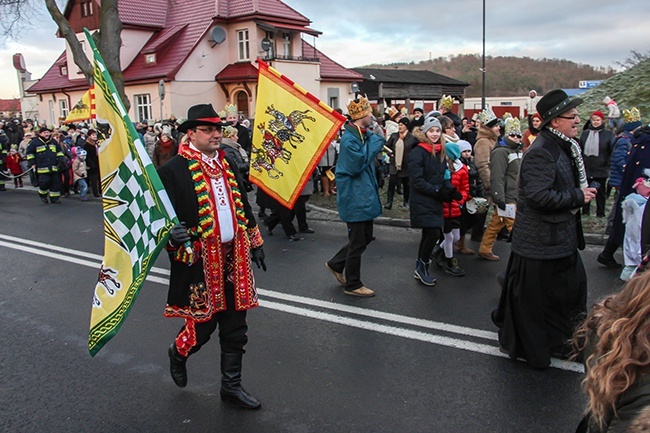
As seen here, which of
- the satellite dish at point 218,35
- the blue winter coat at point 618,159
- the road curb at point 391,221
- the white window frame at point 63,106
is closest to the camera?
the road curb at point 391,221

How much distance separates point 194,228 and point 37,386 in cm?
186

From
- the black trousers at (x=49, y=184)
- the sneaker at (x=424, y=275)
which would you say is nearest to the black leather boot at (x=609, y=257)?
the sneaker at (x=424, y=275)

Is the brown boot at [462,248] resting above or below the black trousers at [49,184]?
below

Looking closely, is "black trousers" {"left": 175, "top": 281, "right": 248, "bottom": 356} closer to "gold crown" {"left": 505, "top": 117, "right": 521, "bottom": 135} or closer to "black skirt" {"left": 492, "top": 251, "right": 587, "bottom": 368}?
"black skirt" {"left": 492, "top": 251, "right": 587, "bottom": 368}

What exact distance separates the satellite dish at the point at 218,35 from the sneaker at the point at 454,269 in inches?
1149

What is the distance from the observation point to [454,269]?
696cm

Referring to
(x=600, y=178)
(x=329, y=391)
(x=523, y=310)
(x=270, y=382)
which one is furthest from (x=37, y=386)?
(x=600, y=178)

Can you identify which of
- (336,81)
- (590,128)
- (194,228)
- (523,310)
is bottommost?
(523,310)

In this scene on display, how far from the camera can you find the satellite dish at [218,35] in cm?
3303

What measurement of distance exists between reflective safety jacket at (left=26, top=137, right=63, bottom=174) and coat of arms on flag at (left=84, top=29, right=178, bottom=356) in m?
12.5

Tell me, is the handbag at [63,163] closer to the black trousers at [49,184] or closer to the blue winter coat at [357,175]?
the black trousers at [49,184]

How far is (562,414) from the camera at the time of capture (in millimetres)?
3686

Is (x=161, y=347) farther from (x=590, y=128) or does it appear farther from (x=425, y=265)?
(x=590, y=128)

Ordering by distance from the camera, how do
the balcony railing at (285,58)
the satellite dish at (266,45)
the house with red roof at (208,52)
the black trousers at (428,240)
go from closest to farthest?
the black trousers at (428,240) < the satellite dish at (266,45) < the balcony railing at (285,58) < the house with red roof at (208,52)
